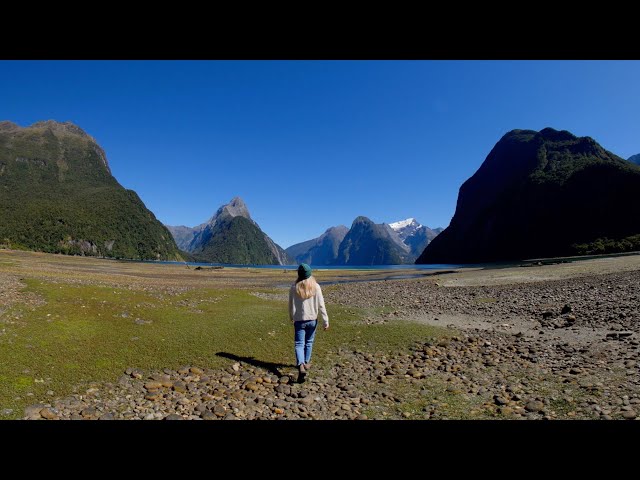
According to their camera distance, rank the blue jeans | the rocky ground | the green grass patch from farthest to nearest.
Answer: the blue jeans, the green grass patch, the rocky ground

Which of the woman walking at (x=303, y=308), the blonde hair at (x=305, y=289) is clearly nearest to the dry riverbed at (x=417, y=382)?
the woman walking at (x=303, y=308)

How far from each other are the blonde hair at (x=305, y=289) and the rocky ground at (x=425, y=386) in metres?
2.80

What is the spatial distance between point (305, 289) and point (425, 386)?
15.9 ft

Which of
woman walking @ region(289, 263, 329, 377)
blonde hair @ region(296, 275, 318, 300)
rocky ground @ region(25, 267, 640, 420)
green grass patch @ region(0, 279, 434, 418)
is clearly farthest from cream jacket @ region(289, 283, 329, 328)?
green grass patch @ region(0, 279, 434, 418)

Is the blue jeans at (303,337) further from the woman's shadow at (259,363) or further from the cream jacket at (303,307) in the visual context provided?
the woman's shadow at (259,363)

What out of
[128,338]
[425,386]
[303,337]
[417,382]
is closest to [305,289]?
[303,337]

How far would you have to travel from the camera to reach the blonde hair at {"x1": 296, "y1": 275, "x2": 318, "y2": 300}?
1041cm

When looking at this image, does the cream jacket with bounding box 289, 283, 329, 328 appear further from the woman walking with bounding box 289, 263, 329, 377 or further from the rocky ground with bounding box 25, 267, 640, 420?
the rocky ground with bounding box 25, 267, 640, 420

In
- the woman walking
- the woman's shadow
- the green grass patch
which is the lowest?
the woman's shadow

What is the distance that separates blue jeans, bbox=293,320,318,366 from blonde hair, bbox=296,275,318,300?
903 mm

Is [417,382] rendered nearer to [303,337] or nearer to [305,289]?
[303,337]
